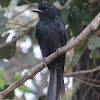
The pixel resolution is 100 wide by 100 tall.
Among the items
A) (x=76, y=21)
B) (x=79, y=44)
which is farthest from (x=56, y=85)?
(x=76, y=21)

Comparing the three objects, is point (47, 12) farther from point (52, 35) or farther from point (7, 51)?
point (7, 51)

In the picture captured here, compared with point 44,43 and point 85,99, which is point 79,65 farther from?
point 44,43

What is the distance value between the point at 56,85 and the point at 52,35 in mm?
610

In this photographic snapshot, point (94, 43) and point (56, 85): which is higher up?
point (94, 43)

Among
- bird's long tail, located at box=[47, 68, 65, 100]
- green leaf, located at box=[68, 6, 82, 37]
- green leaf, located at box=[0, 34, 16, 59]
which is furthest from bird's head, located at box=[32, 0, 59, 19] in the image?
bird's long tail, located at box=[47, 68, 65, 100]

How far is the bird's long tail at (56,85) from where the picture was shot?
9.61 feet

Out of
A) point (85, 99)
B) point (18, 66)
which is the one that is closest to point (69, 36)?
point (85, 99)

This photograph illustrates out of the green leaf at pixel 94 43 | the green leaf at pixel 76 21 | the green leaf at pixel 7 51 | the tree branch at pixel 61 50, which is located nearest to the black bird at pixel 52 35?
the green leaf at pixel 76 21

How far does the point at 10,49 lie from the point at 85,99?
1.27 m

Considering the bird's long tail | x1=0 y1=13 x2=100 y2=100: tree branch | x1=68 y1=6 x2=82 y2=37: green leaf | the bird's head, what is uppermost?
x1=0 y1=13 x2=100 y2=100: tree branch

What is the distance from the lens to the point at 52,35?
3.25 metres

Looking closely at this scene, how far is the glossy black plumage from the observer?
3.25 metres

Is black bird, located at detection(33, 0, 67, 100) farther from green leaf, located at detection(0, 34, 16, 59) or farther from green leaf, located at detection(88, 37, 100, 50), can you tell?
green leaf, located at detection(0, 34, 16, 59)

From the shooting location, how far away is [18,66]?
624cm
